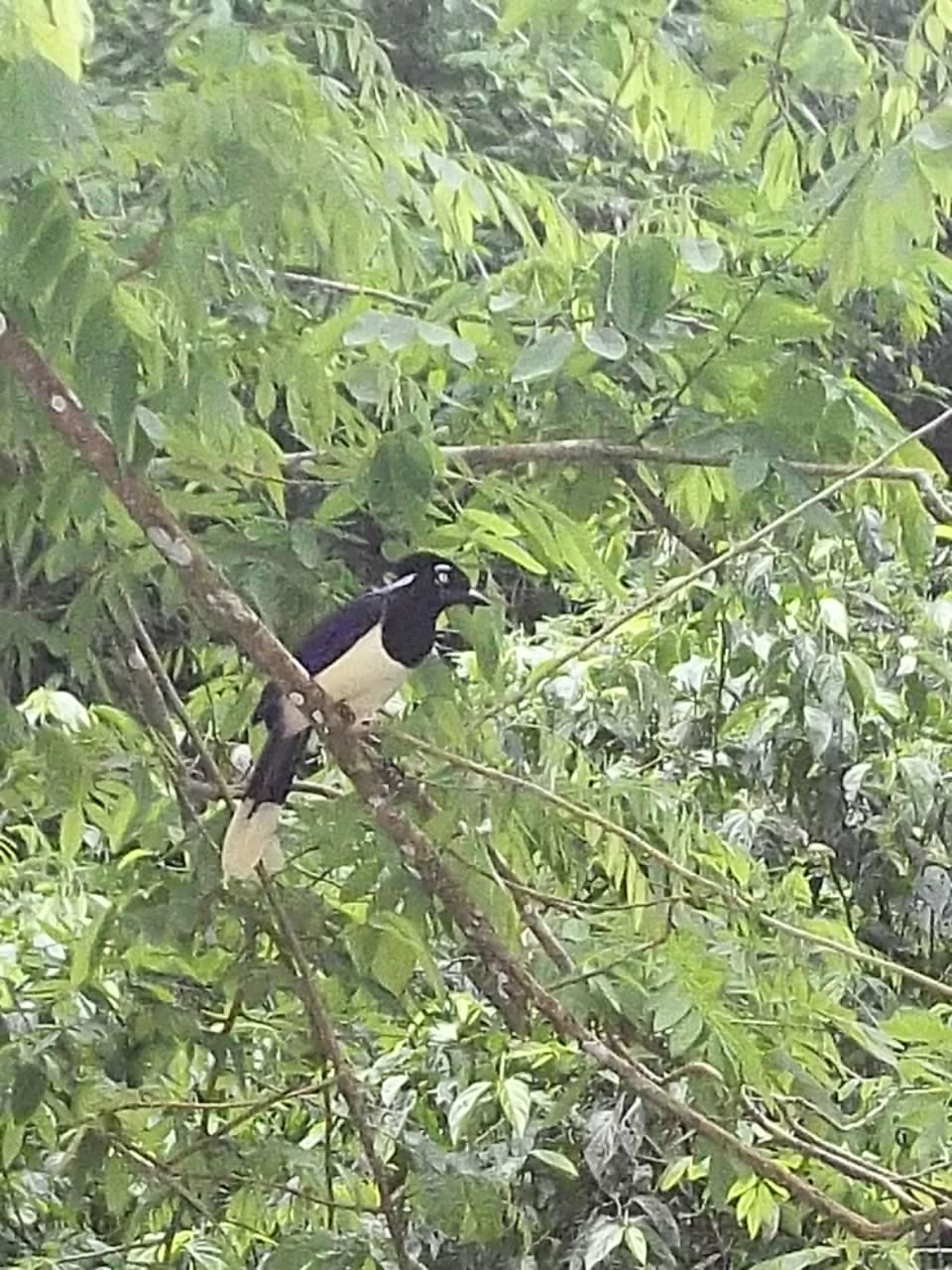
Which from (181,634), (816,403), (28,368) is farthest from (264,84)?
A: (181,634)

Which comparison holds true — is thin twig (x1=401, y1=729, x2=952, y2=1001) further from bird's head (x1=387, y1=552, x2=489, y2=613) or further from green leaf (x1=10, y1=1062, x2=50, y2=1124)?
green leaf (x1=10, y1=1062, x2=50, y2=1124)

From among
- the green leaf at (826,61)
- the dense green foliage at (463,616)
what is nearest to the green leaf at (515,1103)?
the dense green foliage at (463,616)

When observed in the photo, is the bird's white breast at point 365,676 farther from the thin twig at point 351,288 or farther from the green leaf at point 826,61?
the green leaf at point 826,61

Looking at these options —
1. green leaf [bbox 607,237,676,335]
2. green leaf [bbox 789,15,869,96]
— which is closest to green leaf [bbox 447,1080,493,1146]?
green leaf [bbox 607,237,676,335]

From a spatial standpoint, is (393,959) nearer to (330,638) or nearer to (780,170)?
(330,638)

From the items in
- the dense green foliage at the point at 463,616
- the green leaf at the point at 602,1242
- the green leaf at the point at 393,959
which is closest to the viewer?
the dense green foliage at the point at 463,616

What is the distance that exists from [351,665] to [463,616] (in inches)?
5.5

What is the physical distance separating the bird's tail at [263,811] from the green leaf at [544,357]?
1.47 feet

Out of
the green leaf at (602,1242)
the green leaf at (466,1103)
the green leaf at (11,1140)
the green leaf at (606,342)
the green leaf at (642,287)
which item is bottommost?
the green leaf at (602,1242)

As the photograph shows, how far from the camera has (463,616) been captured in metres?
1.66

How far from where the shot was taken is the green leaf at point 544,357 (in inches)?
52.7

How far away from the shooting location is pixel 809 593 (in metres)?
1.65

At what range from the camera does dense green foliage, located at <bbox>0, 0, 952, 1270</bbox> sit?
1175mm

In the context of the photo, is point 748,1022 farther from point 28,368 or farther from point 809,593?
point 28,368
